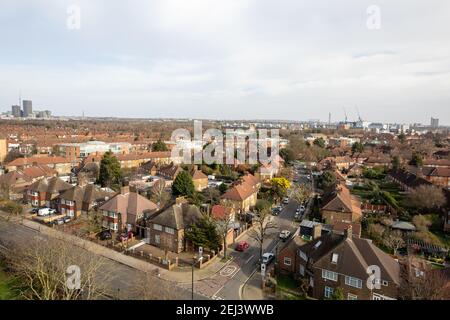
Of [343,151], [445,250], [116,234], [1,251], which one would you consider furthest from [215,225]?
[343,151]

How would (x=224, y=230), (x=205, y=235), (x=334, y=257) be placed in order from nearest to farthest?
(x=334, y=257) → (x=205, y=235) → (x=224, y=230)

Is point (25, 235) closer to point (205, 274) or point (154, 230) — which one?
point (154, 230)

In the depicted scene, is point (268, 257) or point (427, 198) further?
point (427, 198)

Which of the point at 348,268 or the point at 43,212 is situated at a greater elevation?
the point at 348,268

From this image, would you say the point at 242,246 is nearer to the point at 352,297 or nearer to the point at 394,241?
the point at 352,297

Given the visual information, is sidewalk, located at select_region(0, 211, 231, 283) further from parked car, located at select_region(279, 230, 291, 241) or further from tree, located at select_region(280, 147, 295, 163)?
tree, located at select_region(280, 147, 295, 163)

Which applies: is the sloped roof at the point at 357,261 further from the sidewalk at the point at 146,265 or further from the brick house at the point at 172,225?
the brick house at the point at 172,225

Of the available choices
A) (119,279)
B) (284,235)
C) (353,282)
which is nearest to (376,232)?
(284,235)

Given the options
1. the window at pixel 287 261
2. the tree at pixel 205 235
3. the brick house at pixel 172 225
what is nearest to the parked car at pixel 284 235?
the window at pixel 287 261

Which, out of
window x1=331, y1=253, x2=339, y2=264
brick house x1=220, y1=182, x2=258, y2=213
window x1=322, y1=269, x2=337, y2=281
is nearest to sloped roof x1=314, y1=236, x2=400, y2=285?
window x1=331, y1=253, x2=339, y2=264
